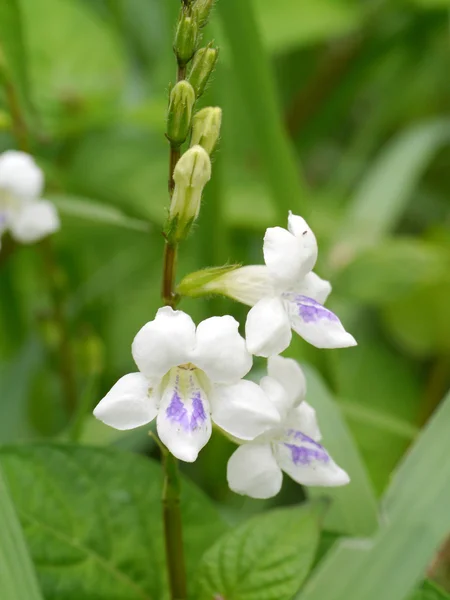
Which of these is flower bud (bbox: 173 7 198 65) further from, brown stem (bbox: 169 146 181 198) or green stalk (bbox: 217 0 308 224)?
green stalk (bbox: 217 0 308 224)

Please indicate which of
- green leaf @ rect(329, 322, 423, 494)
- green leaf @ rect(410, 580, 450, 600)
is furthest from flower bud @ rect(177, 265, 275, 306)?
green leaf @ rect(329, 322, 423, 494)

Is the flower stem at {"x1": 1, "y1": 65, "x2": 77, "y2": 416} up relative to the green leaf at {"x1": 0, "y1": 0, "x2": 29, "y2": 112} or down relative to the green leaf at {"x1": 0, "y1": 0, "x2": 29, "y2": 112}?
down

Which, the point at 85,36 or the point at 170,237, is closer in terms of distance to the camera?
the point at 170,237

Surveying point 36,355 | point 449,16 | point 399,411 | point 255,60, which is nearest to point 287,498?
point 399,411

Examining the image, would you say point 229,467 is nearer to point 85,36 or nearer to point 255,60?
point 255,60

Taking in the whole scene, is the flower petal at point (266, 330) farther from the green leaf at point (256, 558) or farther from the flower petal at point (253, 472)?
the green leaf at point (256, 558)

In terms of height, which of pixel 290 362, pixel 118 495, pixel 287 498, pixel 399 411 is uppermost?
pixel 290 362
